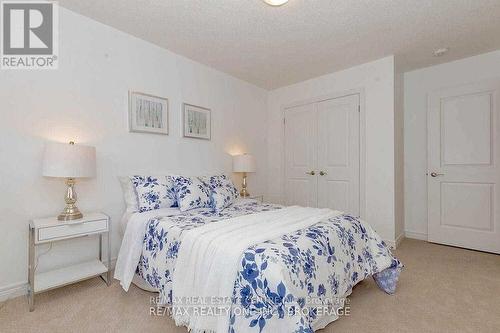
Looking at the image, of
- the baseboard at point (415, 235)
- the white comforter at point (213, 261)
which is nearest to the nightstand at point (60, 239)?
the white comforter at point (213, 261)

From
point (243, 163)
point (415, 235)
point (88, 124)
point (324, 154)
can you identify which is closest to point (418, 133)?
point (324, 154)

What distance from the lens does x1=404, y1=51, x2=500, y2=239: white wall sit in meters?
3.48

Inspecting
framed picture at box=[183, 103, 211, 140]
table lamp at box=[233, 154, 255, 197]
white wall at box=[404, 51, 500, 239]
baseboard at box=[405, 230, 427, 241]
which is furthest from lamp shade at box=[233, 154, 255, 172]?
baseboard at box=[405, 230, 427, 241]

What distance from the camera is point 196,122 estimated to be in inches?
131

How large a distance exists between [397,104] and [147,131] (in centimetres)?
323

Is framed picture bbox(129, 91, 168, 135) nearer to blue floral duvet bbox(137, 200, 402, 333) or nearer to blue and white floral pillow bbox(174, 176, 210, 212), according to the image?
blue and white floral pillow bbox(174, 176, 210, 212)

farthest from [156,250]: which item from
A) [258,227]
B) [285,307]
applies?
[285,307]

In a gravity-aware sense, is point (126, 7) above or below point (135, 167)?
above

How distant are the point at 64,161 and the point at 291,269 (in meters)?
1.84

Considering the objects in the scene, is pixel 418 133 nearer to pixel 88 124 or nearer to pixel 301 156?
pixel 301 156

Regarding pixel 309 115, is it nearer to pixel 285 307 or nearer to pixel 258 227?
pixel 258 227

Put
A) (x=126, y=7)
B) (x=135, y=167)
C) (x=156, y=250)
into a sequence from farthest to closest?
(x=135, y=167) → (x=126, y=7) → (x=156, y=250)

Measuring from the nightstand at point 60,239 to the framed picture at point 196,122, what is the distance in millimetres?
1442

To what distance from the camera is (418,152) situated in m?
3.71
